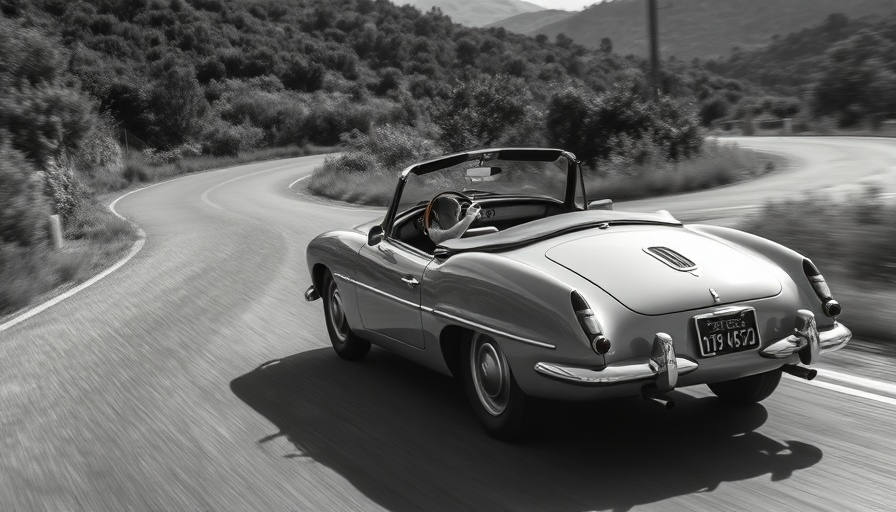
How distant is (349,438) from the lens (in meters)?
4.92

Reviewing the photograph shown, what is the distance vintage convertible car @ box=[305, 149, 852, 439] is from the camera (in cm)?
407

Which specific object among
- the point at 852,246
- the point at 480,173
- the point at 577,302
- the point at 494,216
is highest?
the point at 480,173

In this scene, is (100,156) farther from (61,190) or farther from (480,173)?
(480,173)

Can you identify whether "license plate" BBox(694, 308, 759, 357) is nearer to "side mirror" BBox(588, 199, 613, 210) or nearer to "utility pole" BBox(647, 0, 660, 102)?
"side mirror" BBox(588, 199, 613, 210)

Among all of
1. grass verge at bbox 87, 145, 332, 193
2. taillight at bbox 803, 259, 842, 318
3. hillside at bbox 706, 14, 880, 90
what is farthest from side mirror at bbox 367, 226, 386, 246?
hillside at bbox 706, 14, 880, 90

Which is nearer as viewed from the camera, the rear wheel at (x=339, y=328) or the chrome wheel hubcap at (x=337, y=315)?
the rear wheel at (x=339, y=328)

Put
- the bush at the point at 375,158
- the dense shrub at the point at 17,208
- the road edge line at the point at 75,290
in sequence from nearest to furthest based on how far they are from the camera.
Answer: the road edge line at the point at 75,290, the dense shrub at the point at 17,208, the bush at the point at 375,158

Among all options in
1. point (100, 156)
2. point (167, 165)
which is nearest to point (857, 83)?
point (100, 156)

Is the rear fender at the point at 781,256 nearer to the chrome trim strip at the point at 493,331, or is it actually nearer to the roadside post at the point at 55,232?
the chrome trim strip at the point at 493,331

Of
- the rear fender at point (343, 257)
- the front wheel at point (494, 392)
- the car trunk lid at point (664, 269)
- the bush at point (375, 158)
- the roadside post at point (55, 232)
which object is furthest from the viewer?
the bush at point (375, 158)

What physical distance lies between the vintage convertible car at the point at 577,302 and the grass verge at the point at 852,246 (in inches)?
82.8

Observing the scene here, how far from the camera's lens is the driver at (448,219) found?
5473 mm

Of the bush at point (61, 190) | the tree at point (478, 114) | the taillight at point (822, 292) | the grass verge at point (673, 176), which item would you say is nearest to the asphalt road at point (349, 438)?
the taillight at point (822, 292)

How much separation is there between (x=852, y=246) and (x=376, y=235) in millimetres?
4855
